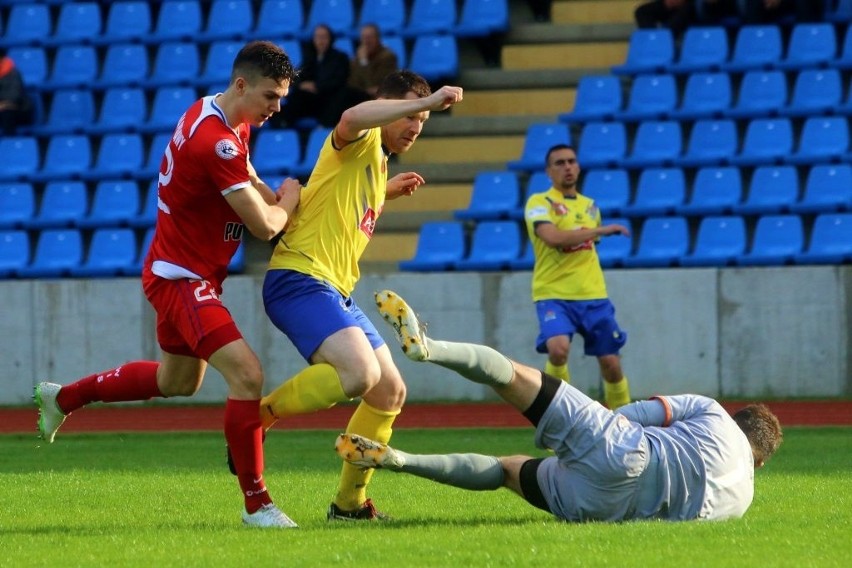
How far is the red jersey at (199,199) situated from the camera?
697 cm

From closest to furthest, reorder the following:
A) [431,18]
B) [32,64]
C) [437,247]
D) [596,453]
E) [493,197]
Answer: [596,453] → [437,247] → [493,197] → [431,18] → [32,64]

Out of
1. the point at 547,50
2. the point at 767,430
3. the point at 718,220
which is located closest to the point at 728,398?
the point at 718,220

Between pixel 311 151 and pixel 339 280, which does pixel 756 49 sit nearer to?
pixel 311 151

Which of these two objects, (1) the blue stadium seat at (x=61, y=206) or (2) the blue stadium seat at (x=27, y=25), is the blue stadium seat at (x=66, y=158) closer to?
(1) the blue stadium seat at (x=61, y=206)

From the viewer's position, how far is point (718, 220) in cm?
1595

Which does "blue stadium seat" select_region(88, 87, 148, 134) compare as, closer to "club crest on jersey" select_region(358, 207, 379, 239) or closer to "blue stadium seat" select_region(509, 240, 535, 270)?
"blue stadium seat" select_region(509, 240, 535, 270)

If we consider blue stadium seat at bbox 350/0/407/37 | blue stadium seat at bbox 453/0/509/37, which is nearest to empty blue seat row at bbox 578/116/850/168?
blue stadium seat at bbox 453/0/509/37

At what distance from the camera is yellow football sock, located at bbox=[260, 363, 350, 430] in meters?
7.18

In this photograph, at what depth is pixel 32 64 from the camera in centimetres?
2008

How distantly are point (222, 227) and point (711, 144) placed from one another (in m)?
10.3

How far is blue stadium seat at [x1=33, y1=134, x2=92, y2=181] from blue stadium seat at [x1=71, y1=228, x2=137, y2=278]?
120 cm

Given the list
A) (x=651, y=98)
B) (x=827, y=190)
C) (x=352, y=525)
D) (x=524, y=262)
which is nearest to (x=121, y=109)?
(x=524, y=262)

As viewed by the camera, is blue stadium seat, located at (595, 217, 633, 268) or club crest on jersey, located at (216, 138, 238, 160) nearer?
club crest on jersey, located at (216, 138, 238, 160)

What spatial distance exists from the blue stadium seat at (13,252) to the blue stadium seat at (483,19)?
5.72 metres
